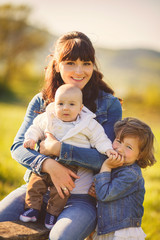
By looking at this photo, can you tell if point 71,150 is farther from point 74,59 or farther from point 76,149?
point 74,59

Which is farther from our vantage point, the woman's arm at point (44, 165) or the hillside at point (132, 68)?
the hillside at point (132, 68)

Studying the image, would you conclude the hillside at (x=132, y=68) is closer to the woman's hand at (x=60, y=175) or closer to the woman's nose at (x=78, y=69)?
the woman's nose at (x=78, y=69)

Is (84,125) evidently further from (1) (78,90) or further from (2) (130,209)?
(2) (130,209)

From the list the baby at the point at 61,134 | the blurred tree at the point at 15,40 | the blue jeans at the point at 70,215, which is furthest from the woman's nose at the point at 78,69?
the blurred tree at the point at 15,40

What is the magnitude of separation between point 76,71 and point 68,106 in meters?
0.41

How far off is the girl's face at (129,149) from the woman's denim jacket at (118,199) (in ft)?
0.31

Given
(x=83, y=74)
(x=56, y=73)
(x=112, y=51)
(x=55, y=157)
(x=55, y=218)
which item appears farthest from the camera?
(x=112, y=51)

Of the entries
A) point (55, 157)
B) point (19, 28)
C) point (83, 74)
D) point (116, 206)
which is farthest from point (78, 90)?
point (19, 28)

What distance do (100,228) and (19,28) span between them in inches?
1345

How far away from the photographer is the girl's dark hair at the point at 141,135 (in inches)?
96.7

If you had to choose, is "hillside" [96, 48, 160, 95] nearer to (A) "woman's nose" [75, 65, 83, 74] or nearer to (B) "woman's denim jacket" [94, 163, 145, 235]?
(A) "woman's nose" [75, 65, 83, 74]

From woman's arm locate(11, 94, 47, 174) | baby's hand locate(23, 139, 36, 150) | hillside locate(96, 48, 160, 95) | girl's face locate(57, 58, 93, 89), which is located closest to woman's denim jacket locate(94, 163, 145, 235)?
woman's arm locate(11, 94, 47, 174)

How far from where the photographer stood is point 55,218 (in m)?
2.32

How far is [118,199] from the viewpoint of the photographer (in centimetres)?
234
